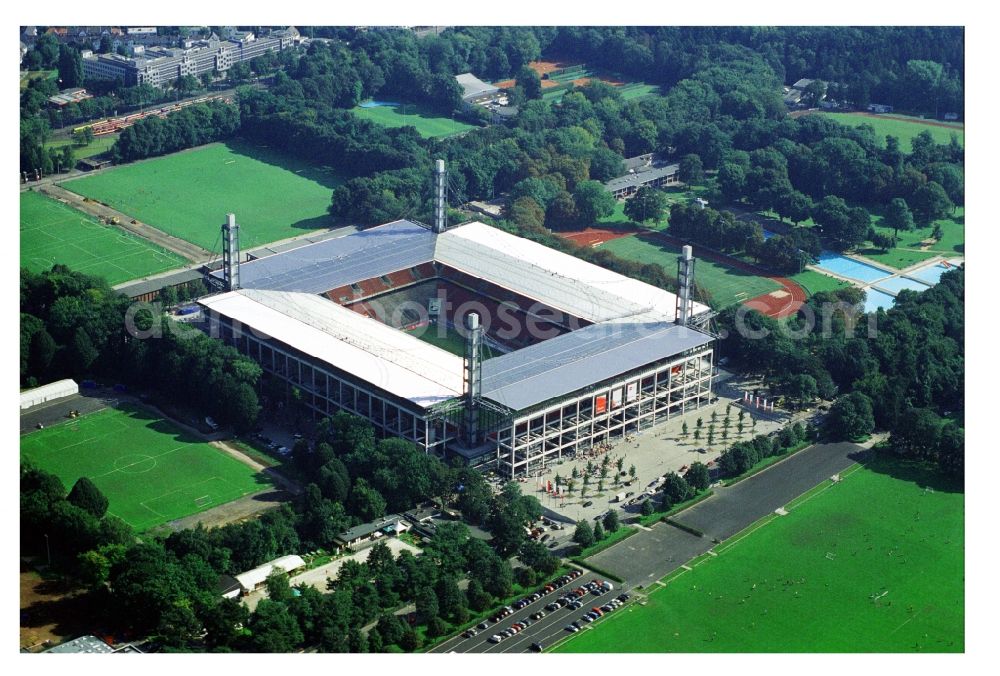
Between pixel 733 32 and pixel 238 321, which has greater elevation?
pixel 733 32

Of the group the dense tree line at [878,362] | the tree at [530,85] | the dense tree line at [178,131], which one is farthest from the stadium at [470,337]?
the tree at [530,85]

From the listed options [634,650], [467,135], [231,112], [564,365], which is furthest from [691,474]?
[231,112]

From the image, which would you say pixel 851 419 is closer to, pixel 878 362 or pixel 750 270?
pixel 878 362

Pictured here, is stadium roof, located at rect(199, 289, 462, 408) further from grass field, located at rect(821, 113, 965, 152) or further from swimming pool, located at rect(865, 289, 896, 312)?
grass field, located at rect(821, 113, 965, 152)

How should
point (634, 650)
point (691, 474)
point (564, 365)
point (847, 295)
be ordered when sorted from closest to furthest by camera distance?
point (634, 650) < point (691, 474) < point (564, 365) < point (847, 295)

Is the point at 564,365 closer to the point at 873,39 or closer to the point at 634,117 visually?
the point at 634,117

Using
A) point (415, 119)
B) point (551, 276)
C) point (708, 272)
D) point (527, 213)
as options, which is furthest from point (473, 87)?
point (551, 276)
